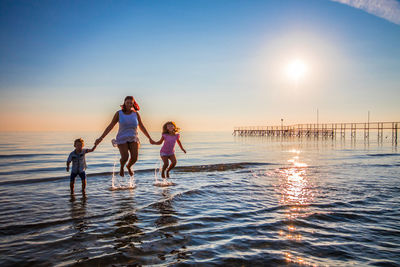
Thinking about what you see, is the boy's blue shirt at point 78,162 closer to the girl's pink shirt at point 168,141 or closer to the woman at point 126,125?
the woman at point 126,125

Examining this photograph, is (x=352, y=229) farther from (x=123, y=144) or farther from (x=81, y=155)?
(x=81, y=155)

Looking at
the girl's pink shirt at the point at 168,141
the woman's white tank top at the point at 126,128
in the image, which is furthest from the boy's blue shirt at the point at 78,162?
the girl's pink shirt at the point at 168,141

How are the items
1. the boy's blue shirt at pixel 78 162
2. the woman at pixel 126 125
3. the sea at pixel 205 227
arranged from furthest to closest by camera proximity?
Result: the boy's blue shirt at pixel 78 162
the woman at pixel 126 125
the sea at pixel 205 227

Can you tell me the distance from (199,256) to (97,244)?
166 centimetres

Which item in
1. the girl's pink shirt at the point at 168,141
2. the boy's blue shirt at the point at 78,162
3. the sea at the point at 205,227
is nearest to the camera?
the sea at the point at 205,227

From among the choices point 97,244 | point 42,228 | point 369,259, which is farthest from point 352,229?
point 42,228

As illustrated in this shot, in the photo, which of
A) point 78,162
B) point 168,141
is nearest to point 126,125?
point 78,162

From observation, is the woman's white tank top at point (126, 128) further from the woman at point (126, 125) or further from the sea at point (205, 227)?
the sea at point (205, 227)

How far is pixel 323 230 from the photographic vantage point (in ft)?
15.1

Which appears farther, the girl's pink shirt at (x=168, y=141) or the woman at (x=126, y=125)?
the girl's pink shirt at (x=168, y=141)

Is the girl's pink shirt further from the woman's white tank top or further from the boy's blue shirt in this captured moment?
the boy's blue shirt

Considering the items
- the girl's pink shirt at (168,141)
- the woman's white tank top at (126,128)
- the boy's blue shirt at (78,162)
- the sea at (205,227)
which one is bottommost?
the sea at (205,227)

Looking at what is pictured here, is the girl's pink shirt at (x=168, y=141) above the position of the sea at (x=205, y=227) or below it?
above

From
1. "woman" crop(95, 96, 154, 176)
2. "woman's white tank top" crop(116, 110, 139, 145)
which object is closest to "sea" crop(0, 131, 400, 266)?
"woman" crop(95, 96, 154, 176)
